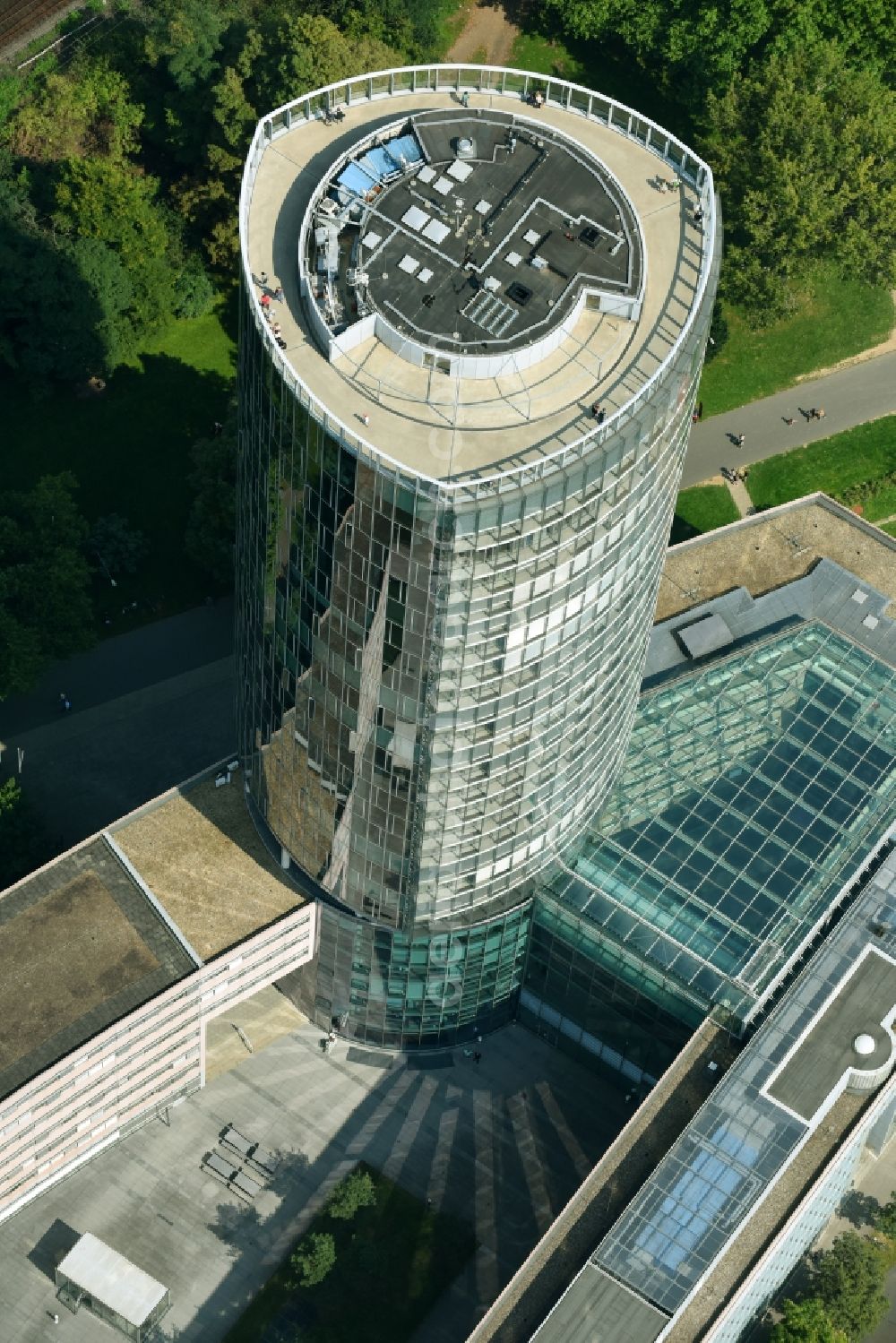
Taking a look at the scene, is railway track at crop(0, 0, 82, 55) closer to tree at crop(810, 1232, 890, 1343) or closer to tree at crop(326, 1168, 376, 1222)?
tree at crop(326, 1168, 376, 1222)

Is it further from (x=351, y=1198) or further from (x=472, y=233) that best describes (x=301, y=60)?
(x=351, y=1198)

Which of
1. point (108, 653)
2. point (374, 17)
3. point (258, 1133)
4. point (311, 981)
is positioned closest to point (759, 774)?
point (311, 981)

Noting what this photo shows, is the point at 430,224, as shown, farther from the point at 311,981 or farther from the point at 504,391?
the point at 311,981

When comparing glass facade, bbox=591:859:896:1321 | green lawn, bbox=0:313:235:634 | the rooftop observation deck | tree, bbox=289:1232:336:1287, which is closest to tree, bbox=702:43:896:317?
green lawn, bbox=0:313:235:634

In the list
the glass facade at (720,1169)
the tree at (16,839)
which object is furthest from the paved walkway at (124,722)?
the glass facade at (720,1169)

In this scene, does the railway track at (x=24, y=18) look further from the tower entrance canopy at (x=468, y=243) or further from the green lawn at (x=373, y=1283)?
the green lawn at (x=373, y=1283)

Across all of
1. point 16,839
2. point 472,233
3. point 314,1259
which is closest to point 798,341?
point 472,233
